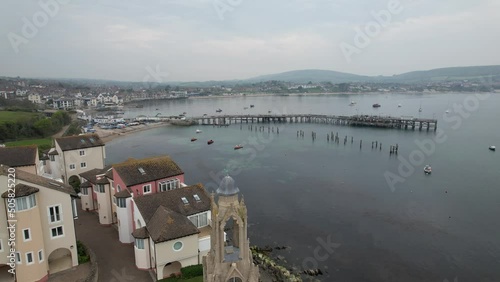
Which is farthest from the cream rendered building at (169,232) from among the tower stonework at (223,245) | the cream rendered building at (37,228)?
the tower stonework at (223,245)

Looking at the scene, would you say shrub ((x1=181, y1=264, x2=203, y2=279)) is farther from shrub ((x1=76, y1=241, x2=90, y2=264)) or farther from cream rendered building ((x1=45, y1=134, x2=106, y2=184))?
cream rendered building ((x1=45, y1=134, x2=106, y2=184))

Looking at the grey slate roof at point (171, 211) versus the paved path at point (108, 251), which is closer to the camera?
the grey slate roof at point (171, 211)

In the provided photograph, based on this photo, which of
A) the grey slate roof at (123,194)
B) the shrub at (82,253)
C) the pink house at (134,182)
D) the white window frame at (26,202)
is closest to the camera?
the white window frame at (26,202)

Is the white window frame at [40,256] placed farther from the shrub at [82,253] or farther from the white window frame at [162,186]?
the white window frame at [162,186]

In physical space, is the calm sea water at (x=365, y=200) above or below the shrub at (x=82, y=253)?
below

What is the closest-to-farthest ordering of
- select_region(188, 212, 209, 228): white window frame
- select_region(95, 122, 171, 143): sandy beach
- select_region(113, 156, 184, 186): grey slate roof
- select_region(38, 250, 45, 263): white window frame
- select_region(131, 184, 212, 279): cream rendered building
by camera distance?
select_region(38, 250, 45, 263): white window frame, select_region(131, 184, 212, 279): cream rendered building, select_region(188, 212, 209, 228): white window frame, select_region(113, 156, 184, 186): grey slate roof, select_region(95, 122, 171, 143): sandy beach

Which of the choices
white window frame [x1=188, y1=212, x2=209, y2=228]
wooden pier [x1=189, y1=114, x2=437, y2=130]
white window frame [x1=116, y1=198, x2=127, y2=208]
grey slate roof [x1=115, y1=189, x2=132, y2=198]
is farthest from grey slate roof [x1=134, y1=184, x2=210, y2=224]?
wooden pier [x1=189, y1=114, x2=437, y2=130]

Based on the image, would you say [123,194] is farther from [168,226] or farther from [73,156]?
[73,156]
